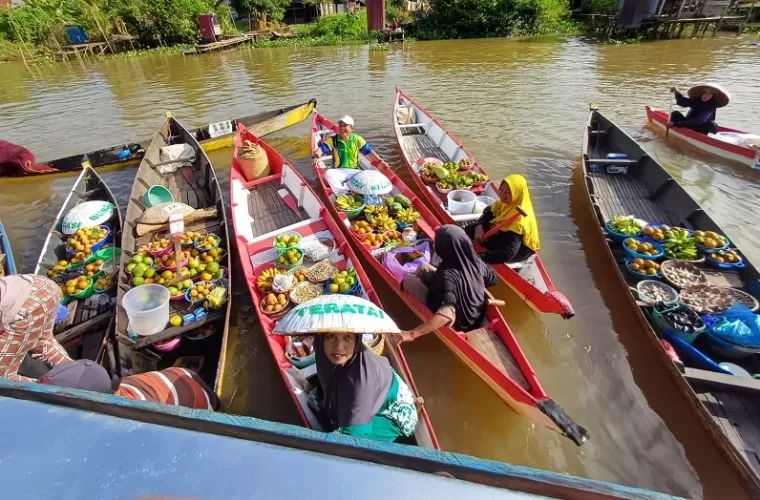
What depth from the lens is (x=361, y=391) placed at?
2689mm

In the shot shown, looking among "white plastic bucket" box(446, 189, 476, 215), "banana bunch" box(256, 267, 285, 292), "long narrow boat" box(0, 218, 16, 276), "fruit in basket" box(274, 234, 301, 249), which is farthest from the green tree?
"banana bunch" box(256, 267, 285, 292)

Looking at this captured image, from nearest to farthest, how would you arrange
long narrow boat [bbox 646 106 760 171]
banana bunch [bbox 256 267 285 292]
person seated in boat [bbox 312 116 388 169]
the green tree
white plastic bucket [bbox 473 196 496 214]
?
banana bunch [bbox 256 267 285 292], white plastic bucket [bbox 473 196 496 214], person seated in boat [bbox 312 116 388 169], long narrow boat [bbox 646 106 760 171], the green tree

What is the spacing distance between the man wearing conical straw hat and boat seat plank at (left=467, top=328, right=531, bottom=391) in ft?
4.14

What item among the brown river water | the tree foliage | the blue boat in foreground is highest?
the tree foliage

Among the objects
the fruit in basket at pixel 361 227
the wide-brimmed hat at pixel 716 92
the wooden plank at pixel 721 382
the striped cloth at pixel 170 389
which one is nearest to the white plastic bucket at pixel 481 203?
the fruit in basket at pixel 361 227

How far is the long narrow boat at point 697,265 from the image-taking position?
3422 mm

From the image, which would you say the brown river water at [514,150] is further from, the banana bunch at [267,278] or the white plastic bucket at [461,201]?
the white plastic bucket at [461,201]

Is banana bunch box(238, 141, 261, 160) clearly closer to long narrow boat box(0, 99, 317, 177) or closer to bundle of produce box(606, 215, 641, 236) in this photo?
long narrow boat box(0, 99, 317, 177)

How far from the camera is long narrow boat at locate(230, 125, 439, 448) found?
371cm

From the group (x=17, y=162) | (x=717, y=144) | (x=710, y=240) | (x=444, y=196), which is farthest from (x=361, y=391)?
(x=17, y=162)

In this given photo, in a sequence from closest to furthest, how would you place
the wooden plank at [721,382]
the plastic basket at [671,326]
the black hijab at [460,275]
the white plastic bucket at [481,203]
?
the wooden plank at [721,382] < the black hijab at [460,275] < the plastic basket at [671,326] < the white plastic bucket at [481,203]

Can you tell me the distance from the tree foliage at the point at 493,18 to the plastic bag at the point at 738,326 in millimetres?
27454

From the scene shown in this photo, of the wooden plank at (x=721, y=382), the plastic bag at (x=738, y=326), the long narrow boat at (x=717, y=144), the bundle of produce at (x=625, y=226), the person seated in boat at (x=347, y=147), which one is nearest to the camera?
the wooden plank at (x=721, y=382)

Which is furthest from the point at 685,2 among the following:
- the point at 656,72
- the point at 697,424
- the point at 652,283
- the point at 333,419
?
the point at 333,419
